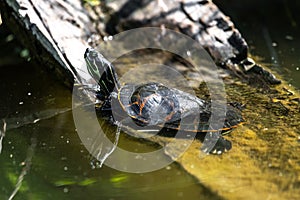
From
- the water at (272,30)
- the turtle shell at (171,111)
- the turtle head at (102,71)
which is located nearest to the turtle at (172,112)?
the turtle shell at (171,111)

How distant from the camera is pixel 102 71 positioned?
281cm

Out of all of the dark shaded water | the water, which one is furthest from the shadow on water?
the water

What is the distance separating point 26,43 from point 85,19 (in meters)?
0.60

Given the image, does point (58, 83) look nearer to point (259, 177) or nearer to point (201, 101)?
point (201, 101)

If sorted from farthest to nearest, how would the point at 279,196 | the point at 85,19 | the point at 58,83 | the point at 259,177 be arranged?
the point at 85,19
the point at 58,83
the point at 259,177
the point at 279,196

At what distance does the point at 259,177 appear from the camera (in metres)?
2.15

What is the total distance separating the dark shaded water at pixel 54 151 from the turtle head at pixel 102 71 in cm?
23

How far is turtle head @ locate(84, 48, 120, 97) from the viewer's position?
9.24 feet

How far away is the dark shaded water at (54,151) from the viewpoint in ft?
6.89

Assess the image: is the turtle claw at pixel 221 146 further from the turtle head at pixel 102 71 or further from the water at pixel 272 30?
the water at pixel 272 30

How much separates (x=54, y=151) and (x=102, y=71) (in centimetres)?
64

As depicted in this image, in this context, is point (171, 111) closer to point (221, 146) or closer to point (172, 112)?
point (172, 112)

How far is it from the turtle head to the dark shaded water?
23cm

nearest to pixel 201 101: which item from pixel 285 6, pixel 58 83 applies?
→ pixel 58 83
